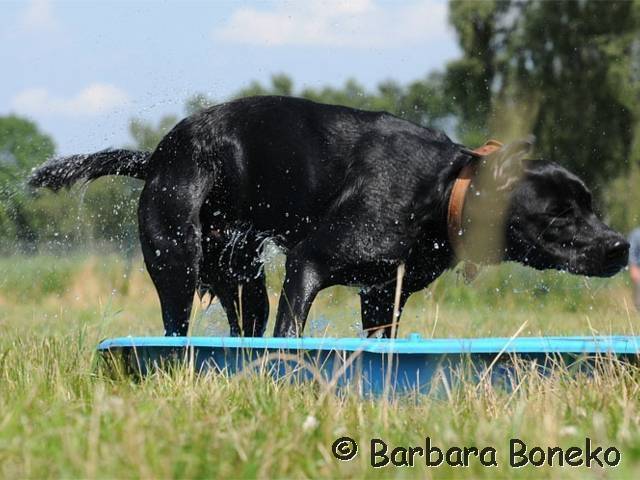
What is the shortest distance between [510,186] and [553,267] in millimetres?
465

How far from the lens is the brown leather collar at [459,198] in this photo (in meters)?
5.06

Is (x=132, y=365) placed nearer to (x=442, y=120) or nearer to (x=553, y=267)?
(x=553, y=267)

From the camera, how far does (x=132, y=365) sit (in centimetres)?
448

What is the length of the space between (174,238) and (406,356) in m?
1.83

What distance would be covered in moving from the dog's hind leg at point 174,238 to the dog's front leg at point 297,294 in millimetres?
636

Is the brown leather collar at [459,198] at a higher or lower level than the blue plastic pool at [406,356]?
higher

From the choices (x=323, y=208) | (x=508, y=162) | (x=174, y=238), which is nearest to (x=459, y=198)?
(x=508, y=162)

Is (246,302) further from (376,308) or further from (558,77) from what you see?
(558,77)

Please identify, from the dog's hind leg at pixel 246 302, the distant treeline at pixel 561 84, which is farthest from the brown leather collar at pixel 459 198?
the distant treeline at pixel 561 84

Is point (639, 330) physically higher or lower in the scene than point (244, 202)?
lower

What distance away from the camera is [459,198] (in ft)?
16.6

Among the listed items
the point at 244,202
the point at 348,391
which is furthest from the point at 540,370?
the point at 244,202

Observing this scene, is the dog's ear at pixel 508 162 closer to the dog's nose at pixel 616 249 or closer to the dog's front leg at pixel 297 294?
Answer: the dog's nose at pixel 616 249

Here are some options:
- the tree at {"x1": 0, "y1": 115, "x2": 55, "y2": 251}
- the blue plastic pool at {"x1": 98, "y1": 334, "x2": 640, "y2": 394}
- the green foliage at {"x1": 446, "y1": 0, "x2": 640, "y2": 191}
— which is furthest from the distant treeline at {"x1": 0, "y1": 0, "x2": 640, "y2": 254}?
the blue plastic pool at {"x1": 98, "y1": 334, "x2": 640, "y2": 394}
